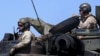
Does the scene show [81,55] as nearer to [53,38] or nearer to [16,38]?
[53,38]

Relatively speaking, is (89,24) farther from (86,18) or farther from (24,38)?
(24,38)

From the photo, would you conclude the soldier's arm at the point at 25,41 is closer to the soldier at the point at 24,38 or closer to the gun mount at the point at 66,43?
the soldier at the point at 24,38

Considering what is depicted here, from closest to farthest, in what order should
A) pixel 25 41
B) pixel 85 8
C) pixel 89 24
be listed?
1. pixel 25 41
2. pixel 89 24
3. pixel 85 8

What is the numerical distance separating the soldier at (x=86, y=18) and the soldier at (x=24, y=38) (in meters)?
1.88

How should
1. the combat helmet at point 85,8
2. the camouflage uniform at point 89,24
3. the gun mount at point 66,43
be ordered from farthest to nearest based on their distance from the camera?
the combat helmet at point 85,8, the camouflage uniform at point 89,24, the gun mount at point 66,43

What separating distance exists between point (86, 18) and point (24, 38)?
268 cm

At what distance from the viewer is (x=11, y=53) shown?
13719mm

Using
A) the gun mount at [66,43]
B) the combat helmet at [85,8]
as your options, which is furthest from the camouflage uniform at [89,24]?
the gun mount at [66,43]

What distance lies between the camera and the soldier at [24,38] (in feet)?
45.5

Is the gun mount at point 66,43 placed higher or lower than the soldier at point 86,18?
lower

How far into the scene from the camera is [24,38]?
1431cm

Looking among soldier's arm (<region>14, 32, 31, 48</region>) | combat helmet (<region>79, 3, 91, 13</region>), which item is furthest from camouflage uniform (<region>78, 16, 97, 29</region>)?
soldier's arm (<region>14, 32, 31, 48</region>)

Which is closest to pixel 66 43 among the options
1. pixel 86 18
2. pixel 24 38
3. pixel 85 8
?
pixel 24 38

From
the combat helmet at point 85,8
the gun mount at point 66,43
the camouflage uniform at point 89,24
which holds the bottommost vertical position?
the gun mount at point 66,43
